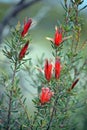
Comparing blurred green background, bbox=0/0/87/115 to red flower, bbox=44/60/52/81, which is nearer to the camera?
red flower, bbox=44/60/52/81

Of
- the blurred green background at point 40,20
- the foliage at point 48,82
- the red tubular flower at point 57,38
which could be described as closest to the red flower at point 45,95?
the foliage at point 48,82

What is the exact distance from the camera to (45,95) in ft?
5.29

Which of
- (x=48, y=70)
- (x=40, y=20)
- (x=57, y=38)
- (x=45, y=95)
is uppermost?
(x=40, y=20)

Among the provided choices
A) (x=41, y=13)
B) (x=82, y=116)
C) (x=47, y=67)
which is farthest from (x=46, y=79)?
(x=41, y=13)

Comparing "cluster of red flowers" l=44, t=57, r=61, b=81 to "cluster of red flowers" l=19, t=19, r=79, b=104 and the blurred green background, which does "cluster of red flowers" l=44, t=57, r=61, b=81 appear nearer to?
"cluster of red flowers" l=19, t=19, r=79, b=104

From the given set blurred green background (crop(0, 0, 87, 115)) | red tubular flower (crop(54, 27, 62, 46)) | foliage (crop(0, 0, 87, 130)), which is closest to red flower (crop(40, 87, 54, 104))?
foliage (crop(0, 0, 87, 130))

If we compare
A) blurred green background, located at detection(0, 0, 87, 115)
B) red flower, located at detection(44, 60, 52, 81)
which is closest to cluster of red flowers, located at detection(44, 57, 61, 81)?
red flower, located at detection(44, 60, 52, 81)

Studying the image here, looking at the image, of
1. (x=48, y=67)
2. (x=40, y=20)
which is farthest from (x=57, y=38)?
(x=40, y=20)

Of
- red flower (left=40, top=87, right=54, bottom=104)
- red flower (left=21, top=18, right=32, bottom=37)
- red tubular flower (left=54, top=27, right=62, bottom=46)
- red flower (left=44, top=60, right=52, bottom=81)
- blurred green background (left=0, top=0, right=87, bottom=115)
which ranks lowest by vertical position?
red flower (left=40, top=87, right=54, bottom=104)

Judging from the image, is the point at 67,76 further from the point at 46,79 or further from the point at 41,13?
the point at 41,13

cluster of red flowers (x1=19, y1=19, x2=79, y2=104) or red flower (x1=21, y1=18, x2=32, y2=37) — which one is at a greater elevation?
red flower (x1=21, y1=18, x2=32, y2=37)

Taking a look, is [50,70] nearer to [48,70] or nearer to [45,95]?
[48,70]

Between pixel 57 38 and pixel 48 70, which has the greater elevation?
pixel 57 38

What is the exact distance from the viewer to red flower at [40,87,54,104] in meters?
1.61
